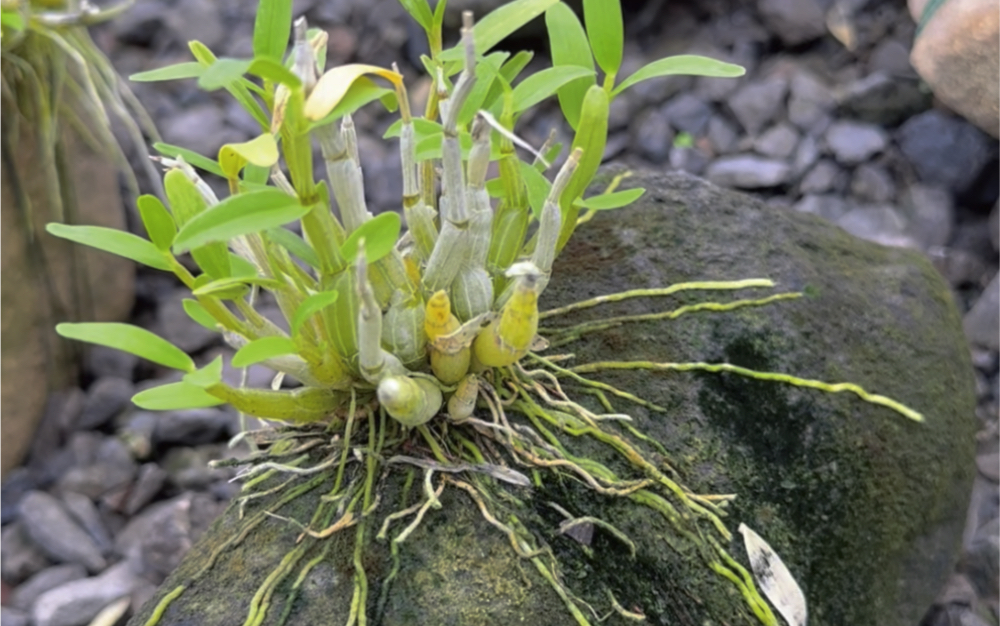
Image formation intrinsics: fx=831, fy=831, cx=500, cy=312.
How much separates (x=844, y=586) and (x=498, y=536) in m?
0.43

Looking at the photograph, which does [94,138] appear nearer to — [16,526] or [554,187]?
[16,526]

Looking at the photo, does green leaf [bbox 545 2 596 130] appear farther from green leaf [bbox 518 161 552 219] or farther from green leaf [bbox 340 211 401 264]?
green leaf [bbox 340 211 401 264]

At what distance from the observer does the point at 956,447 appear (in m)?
1.09

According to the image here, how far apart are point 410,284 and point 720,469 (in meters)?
0.41

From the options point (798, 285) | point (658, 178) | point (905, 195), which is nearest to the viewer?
point (798, 285)

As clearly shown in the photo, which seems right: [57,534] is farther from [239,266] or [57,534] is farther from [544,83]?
[544,83]

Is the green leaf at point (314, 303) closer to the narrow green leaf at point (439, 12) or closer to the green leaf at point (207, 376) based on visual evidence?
the green leaf at point (207, 376)

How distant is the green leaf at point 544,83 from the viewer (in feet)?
2.51

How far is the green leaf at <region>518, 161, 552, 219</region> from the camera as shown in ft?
2.59

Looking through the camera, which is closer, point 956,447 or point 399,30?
point 956,447

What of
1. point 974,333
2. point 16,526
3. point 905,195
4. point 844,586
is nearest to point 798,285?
point 844,586

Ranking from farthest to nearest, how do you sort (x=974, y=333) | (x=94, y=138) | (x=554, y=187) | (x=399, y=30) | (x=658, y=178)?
(x=399, y=30) < (x=94, y=138) < (x=974, y=333) < (x=658, y=178) < (x=554, y=187)

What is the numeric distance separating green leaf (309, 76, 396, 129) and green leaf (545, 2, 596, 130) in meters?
0.27

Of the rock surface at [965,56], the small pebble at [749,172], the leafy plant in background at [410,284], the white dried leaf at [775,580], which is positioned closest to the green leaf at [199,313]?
the leafy plant in background at [410,284]
